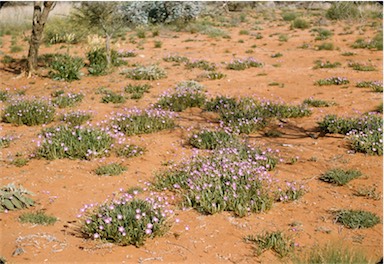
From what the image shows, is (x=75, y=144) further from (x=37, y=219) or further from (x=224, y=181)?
(x=224, y=181)

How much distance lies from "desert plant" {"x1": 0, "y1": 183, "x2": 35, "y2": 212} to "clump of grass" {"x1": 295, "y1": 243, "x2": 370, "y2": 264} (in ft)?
11.0

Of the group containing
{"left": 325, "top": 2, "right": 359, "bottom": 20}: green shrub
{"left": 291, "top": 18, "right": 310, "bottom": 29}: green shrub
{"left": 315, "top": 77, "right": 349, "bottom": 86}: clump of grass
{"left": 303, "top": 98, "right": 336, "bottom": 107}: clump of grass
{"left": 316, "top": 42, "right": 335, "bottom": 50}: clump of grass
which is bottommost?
{"left": 303, "top": 98, "right": 336, "bottom": 107}: clump of grass

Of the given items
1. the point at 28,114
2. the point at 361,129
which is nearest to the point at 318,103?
Answer: the point at 361,129

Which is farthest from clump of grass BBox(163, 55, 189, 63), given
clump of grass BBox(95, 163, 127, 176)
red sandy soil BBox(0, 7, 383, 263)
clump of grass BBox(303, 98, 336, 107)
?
clump of grass BBox(95, 163, 127, 176)

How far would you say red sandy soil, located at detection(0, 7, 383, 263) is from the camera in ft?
13.6

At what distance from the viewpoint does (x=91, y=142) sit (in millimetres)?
6988

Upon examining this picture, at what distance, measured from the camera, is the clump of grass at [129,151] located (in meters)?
6.86

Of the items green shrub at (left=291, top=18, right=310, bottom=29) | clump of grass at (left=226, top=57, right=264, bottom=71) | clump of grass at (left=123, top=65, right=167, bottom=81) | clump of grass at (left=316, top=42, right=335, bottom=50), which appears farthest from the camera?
green shrub at (left=291, top=18, right=310, bottom=29)

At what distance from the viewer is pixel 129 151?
6.94 meters

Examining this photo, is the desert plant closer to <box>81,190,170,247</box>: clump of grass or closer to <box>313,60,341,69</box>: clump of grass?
<box>81,190,170,247</box>: clump of grass

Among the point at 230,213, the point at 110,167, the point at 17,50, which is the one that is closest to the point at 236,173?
the point at 230,213

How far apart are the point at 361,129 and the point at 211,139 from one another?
8.97ft

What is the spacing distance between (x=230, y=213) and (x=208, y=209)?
0.90 feet

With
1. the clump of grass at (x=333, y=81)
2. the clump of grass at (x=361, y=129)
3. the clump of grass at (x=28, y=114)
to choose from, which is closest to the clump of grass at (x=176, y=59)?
the clump of grass at (x=333, y=81)
